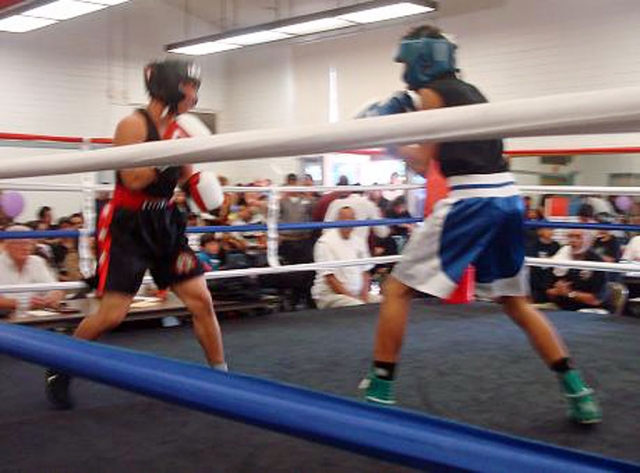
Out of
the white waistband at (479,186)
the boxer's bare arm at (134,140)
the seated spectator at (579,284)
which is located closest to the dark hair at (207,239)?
the seated spectator at (579,284)

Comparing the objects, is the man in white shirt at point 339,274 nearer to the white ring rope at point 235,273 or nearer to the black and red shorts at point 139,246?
the white ring rope at point 235,273

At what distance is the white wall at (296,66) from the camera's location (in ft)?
23.2

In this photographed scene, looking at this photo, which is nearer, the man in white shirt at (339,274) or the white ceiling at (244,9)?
the man in white shirt at (339,274)

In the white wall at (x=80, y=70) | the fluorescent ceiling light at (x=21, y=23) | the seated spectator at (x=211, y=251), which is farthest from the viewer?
the white wall at (x=80, y=70)

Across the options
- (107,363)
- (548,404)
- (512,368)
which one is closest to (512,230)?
(548,404)

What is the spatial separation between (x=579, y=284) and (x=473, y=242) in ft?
8.82

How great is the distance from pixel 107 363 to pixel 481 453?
386mm

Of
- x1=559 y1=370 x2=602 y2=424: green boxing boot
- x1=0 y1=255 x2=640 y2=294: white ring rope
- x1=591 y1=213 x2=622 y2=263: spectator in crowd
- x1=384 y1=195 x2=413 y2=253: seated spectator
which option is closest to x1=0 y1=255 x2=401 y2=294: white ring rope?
x1=0 y1=255 x2=640 y2=294: white ring rope

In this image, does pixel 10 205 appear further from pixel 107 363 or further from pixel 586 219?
pixel 107 363

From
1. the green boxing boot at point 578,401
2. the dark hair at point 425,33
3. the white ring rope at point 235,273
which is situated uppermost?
the dark hair at point 425,33

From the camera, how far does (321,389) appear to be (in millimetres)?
2205

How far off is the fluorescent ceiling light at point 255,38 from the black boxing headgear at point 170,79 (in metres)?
6.42

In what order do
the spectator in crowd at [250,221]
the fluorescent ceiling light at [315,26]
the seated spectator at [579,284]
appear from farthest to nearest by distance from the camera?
1. the fluorescent ceiling light at [315,26]
2. the spectator in crowd at [250,221]
3. the seated spectator at [579,284]

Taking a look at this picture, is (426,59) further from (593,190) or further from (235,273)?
(593,190)
